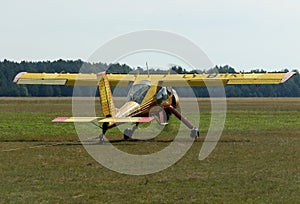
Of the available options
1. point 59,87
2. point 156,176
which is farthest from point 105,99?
point 59,87

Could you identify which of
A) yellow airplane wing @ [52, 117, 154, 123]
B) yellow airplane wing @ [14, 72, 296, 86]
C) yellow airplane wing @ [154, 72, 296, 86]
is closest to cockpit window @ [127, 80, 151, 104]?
yellow airplane wing @ [14, 72, 296, 86]

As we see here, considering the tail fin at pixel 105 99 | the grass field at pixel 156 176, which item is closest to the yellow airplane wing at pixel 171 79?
the grass field at pixel 156 176

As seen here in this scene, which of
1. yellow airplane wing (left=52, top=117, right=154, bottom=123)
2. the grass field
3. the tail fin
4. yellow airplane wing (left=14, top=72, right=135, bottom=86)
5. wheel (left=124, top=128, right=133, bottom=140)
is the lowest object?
the grass field

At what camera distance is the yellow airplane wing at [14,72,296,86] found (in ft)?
81.5

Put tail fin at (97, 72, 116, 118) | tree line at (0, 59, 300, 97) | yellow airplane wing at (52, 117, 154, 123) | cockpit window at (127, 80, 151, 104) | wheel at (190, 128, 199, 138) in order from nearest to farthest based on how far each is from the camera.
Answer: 1. yellow airplane wing at (52, 117, 154, 123)
2. tail fin at (97, 72, 116, 118)
3. cockpit window at (127, 80, 151, 104)
4. wheel at (190, 128, 199, 138)
5. tree line at (0, 59, 300, 97)

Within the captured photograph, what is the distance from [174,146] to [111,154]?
10.7 feet

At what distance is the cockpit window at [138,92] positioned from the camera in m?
23.3

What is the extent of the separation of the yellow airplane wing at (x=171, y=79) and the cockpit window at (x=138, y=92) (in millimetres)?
703

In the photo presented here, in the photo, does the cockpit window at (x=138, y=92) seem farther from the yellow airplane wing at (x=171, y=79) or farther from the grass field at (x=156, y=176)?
the grass field at (x=156, y=176)

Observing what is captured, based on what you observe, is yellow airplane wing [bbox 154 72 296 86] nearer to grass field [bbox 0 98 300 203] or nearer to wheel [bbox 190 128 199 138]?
wheel [bbox 190 128 199 138]

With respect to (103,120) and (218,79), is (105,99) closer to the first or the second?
(103,120)

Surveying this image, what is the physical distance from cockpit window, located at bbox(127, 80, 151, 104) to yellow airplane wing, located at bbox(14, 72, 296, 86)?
703mm

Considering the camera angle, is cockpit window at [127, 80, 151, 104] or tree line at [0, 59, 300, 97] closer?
cockpit window at [127, 80, 151, 104]

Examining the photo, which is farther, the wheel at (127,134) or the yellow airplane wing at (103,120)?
the wheel at (127,134)
